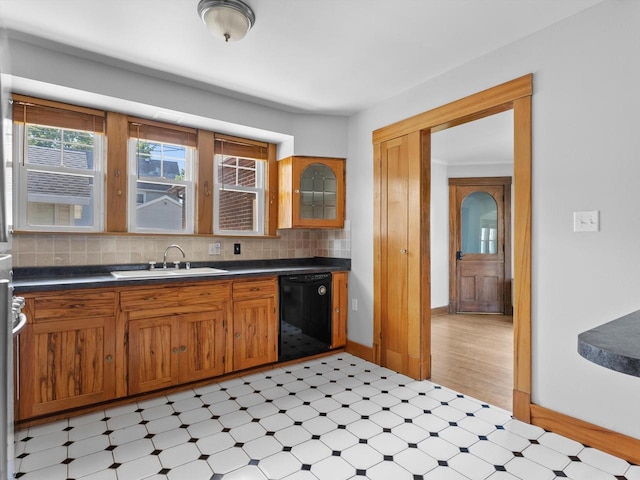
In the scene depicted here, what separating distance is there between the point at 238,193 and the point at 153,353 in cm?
181

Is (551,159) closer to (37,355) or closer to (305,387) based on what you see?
(305,387)

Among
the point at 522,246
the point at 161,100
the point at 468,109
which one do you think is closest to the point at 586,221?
the point at 522,246

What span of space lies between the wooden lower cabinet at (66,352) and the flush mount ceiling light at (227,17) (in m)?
1.89

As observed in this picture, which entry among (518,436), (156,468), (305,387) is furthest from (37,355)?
(518,436)

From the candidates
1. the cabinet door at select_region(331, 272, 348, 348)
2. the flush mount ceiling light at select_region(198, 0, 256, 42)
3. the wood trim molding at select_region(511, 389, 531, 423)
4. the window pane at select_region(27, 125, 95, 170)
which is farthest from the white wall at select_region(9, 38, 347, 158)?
the wood trim molding at select_region(511, 389, 531, 423)

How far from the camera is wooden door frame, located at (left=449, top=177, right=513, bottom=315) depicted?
5.71m

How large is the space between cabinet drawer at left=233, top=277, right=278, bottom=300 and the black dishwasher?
0.30 ft

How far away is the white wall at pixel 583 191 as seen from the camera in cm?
188

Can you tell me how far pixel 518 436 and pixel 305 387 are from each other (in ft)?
4.97

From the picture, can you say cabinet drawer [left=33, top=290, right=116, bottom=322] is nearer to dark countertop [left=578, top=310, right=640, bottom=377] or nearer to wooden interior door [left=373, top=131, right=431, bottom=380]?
wooden interior door [left=373, top=131, right=431, bottom=380]

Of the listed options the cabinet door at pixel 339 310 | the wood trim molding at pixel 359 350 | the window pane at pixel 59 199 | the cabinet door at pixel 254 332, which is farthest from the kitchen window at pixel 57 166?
the wood trim molding at pixel 359 350

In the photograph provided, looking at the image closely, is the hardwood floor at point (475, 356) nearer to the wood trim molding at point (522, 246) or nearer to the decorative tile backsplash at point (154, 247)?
the wood trim molding at point (522, 246)

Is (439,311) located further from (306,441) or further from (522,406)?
(306,441)

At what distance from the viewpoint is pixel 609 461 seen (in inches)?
72.4
